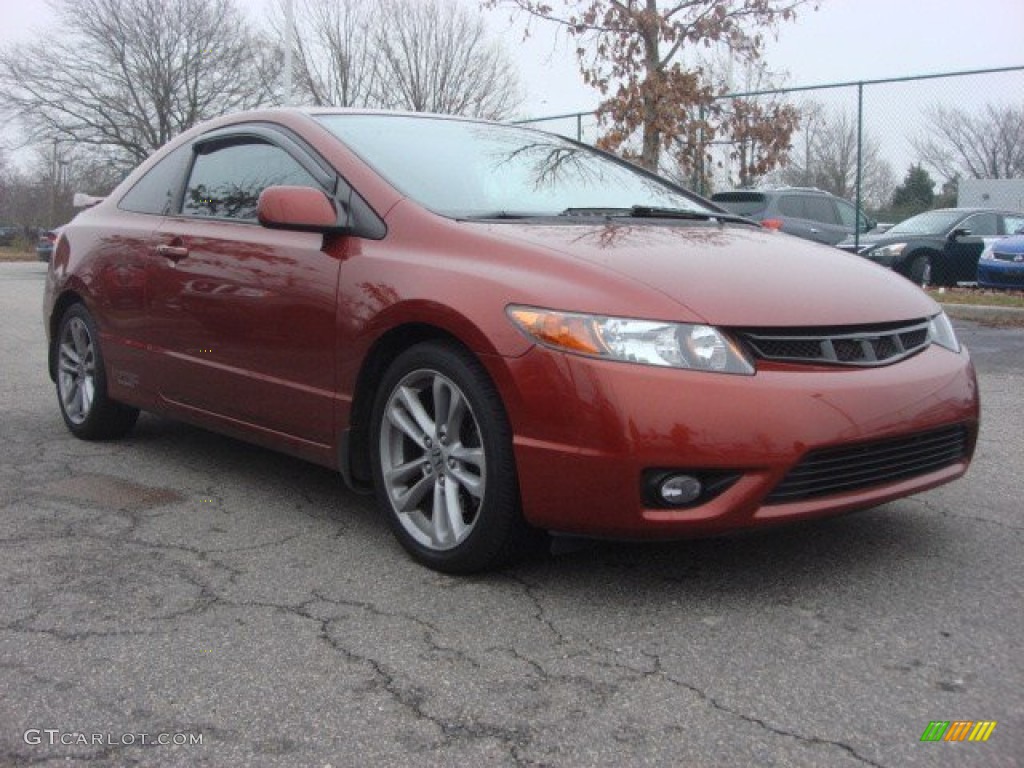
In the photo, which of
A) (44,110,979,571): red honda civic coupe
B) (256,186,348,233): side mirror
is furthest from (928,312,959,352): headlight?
(256,186,348,233): side mirror

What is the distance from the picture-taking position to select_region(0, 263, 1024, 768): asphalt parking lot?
2.29 metres

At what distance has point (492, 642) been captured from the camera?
2.81 metres

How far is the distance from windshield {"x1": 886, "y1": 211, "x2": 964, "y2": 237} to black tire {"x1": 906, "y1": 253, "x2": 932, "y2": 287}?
0.49m

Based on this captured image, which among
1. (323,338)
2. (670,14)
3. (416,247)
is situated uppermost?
(670,14)

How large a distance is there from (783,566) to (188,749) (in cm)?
188

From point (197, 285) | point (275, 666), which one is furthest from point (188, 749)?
point (197, 285)

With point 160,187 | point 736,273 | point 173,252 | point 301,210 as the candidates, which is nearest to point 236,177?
point 173,252

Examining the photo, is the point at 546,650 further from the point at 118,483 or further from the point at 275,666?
the point at 118,483

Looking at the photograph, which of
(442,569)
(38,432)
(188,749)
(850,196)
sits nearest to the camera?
(188,749)

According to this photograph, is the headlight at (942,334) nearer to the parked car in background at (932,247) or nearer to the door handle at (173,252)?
the door handle at (173,252)

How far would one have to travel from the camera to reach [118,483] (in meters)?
4.50

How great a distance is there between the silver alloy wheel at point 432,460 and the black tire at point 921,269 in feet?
41.1

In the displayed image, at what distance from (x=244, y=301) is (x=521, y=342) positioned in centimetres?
144

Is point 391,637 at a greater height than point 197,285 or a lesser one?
lesser
